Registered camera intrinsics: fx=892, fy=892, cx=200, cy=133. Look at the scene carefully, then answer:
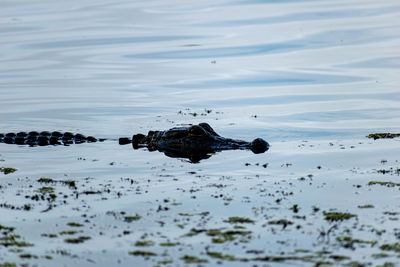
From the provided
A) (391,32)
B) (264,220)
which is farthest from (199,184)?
(391,32)

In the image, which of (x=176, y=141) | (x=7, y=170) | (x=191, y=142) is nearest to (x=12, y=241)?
(x=7, y=170)

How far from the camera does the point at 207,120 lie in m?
19.5

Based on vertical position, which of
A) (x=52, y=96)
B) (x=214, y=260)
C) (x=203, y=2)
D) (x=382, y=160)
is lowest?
(x=214, y=260)

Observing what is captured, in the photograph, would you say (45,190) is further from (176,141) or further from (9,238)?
(176,141)

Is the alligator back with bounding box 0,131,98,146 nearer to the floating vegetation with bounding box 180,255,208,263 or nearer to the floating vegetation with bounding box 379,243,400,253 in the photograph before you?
the floating vegetation with bounding box 180,255,208,263

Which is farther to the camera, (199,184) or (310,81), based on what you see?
(310,81)

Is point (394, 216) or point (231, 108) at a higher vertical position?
point (231, 108)

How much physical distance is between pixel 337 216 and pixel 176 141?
21.7 ft

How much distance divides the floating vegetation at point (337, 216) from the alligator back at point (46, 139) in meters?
7.80

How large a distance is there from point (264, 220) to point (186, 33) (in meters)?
25.7

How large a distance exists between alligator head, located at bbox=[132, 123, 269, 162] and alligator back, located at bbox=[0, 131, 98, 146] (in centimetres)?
113

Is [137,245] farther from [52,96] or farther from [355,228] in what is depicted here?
[52,96]

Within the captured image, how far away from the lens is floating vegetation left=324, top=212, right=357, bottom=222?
10.5m

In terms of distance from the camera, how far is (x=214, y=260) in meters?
9.06
